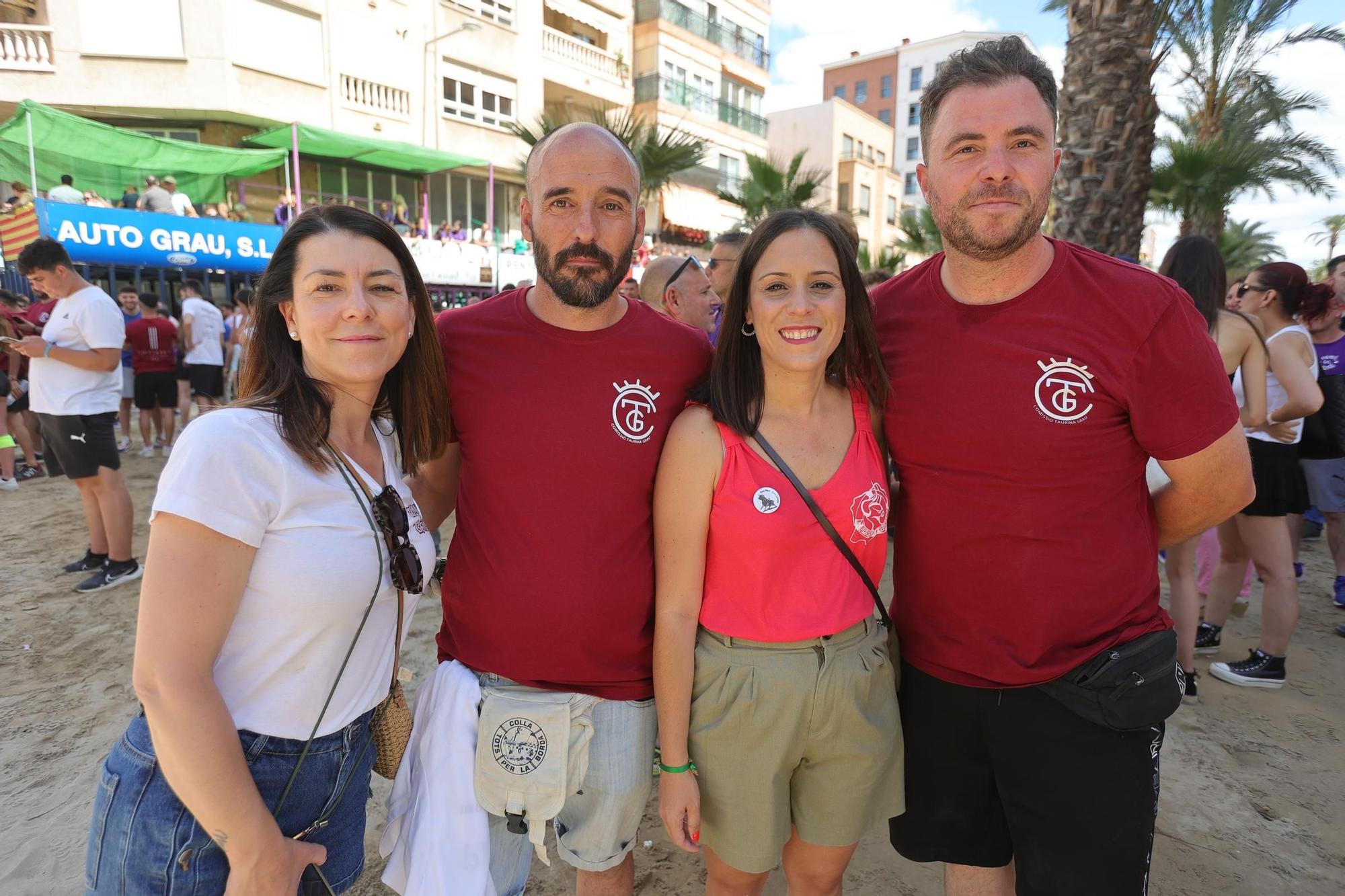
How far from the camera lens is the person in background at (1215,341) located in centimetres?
364

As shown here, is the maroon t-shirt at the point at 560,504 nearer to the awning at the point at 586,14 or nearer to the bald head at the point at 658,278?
the bald head at the point at 658,278

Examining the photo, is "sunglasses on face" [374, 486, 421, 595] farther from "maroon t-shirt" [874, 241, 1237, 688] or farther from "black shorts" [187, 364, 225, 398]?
"black shorts" [187, 364, 225, 398]

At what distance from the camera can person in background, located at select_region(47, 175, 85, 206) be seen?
1154cm

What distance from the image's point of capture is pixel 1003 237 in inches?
72.9

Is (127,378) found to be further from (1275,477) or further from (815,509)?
(1275,477)

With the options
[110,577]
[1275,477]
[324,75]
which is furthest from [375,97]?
[1275,477]

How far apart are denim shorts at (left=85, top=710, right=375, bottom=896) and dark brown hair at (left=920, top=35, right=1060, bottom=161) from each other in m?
2.18

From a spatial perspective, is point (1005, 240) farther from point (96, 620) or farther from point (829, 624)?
point (96, 620)

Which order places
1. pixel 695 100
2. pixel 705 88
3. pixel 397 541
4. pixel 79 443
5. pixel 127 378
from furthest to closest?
pixel 705 88, pixel 695 100, pixel 127 378, pixel 79 443, pixel 397 541

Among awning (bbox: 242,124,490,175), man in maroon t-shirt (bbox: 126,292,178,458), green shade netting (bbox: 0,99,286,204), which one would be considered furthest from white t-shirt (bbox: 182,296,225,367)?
awning (bbox: 242,124,490,175)

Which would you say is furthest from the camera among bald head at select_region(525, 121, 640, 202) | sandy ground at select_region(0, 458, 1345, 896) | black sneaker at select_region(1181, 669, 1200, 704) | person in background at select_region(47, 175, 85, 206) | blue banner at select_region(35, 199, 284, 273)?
person in background at select_region(47, 175, 85, 206)

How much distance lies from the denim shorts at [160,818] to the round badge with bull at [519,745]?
1.45 ft

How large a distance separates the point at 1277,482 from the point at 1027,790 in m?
3.26

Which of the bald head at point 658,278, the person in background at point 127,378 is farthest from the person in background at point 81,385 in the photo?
the person in background at point 127,378
